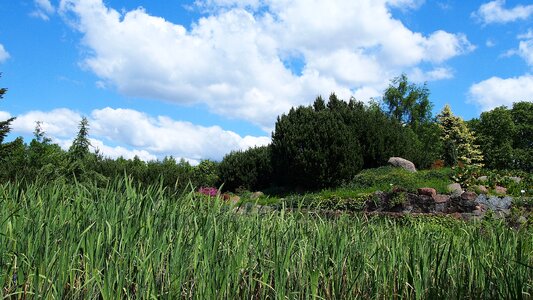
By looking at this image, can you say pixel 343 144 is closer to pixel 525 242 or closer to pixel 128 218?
pixel 525 242

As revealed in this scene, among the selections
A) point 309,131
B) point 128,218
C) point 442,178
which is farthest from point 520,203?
point 128,218

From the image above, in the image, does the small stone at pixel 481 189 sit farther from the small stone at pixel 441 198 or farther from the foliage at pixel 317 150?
the foliage at pixel 317 150

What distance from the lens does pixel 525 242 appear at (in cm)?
391

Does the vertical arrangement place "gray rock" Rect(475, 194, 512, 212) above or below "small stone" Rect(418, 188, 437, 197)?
below

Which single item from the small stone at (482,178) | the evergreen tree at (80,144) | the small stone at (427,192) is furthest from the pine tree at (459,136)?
the evergreen tree at (80,144)

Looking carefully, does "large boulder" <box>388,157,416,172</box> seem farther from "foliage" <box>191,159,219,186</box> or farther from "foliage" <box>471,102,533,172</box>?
"foliage" <box>471,102,533,172</box>

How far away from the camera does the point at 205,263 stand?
2379mm

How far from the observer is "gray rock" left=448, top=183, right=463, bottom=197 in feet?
45.7

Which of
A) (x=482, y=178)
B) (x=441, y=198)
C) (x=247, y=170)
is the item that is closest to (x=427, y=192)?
(x=441, y=198)

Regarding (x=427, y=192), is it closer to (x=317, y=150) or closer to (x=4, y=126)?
(x=317, y=150)

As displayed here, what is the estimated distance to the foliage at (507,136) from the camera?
124ft

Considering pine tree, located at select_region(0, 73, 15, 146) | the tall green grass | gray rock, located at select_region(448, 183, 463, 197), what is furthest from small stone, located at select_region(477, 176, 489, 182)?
pine tree, located at select_region(0, 73, 15, 146)

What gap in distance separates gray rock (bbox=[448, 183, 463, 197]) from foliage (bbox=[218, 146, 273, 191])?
291 inches

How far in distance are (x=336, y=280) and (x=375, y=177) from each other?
1448 cm
